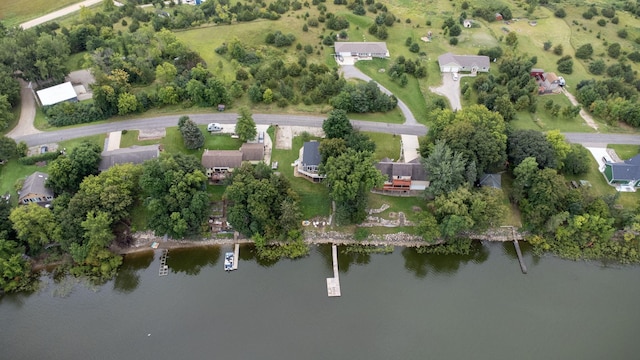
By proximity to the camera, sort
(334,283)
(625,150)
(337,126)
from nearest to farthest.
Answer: (334,283)
(337,126)
(625,150)

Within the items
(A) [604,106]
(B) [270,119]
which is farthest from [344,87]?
(A) [604,106]

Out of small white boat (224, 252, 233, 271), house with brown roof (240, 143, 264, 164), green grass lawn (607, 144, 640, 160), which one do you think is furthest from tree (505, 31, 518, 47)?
small white boat (224, 252, 233, 271)

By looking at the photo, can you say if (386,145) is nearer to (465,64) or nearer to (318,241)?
(318,241)

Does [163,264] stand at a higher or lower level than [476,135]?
lower

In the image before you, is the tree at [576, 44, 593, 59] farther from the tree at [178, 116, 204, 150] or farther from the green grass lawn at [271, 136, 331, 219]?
the tree at [178, 116, 204, 150]

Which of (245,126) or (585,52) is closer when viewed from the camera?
(245,126)

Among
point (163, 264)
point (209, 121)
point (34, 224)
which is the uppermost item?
point (34, 224)

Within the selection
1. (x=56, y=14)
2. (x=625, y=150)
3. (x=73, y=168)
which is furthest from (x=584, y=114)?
(x=56, y=14)

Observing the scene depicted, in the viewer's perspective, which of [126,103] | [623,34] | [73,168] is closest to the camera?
[73,168]
